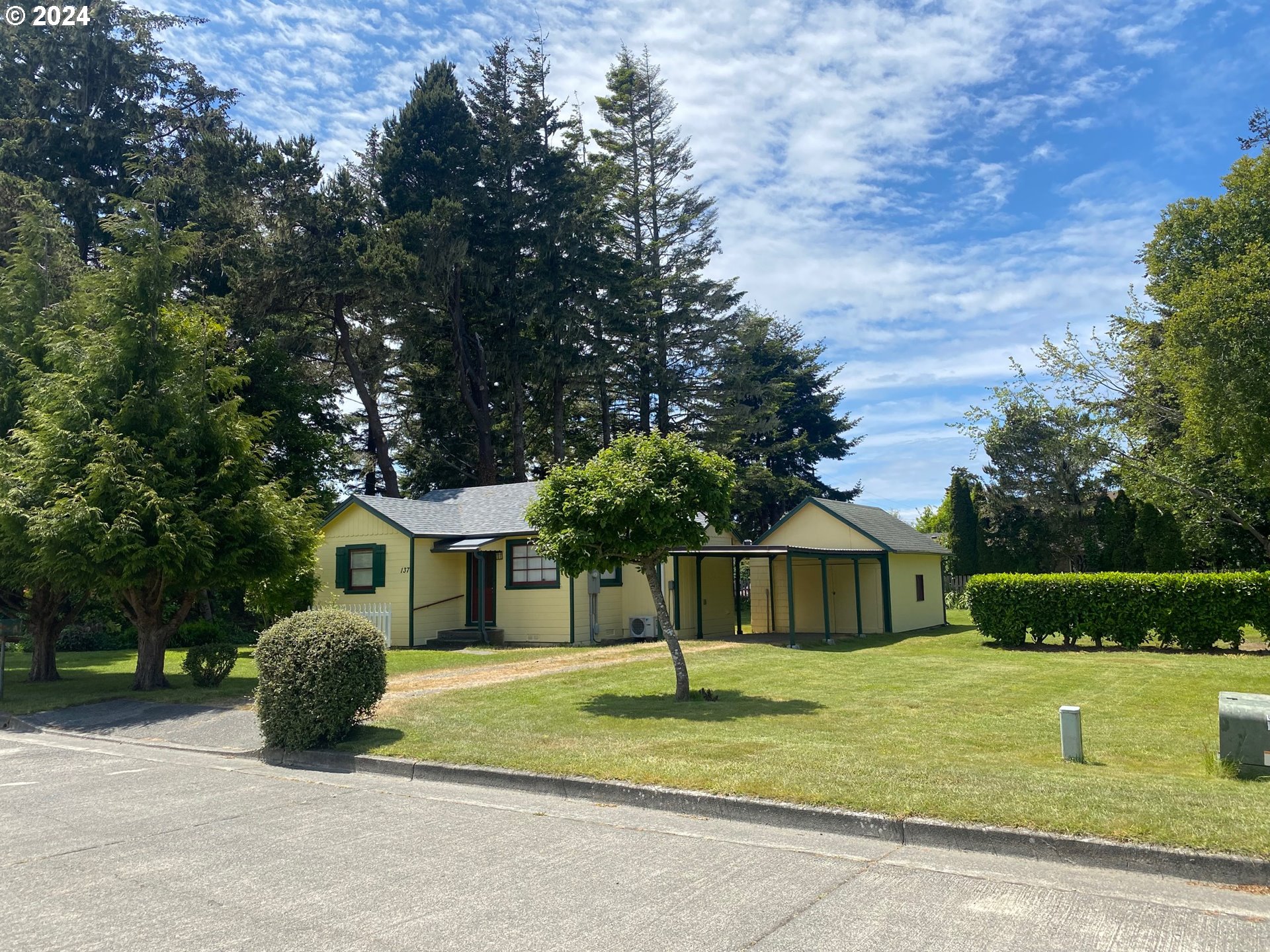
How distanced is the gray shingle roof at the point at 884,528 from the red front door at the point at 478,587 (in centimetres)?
998

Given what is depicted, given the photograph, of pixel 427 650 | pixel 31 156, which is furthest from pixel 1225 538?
pixel 31 156

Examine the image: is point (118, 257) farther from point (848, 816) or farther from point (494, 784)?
point (848, 816)

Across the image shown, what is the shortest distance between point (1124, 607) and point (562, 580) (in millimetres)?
13166

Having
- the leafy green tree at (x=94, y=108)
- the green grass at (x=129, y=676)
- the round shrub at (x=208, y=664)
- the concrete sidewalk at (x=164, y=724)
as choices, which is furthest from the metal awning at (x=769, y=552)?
the leafy green tree at (x=94, y=108)

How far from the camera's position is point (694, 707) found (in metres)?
11.6

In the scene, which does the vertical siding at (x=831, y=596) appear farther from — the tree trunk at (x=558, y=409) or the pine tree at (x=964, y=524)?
the pine tree at (x=964, y=524)

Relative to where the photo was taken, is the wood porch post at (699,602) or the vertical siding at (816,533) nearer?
the wood porch post at (699,602)

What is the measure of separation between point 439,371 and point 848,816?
32304 mm

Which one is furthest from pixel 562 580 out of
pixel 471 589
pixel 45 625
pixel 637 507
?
pixel 45 625

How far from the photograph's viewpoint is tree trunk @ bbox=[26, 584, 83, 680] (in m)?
16.7

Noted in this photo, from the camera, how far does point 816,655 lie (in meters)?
18.8

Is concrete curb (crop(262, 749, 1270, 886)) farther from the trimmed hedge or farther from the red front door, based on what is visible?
the trimmed hedge

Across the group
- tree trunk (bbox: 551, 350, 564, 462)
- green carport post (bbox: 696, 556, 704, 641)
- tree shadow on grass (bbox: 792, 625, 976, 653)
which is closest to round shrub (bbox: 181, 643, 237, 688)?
green carport post (bbox: 696, 556, 704, 641)

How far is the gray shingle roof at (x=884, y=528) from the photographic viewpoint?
2545 cm
